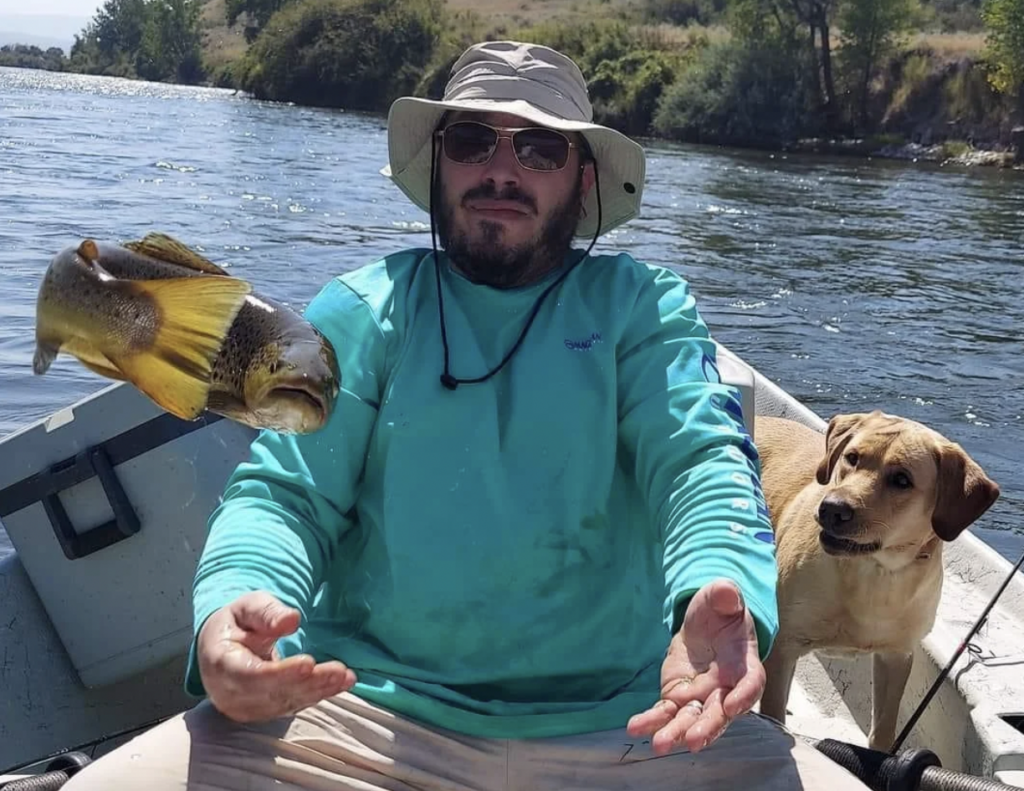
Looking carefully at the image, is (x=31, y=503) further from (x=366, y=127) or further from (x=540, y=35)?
(x=540, y=35)

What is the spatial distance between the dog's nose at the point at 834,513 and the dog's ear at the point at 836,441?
23cm

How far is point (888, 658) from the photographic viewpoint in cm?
347

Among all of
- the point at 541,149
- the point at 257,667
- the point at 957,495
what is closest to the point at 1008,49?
the point at 957,495

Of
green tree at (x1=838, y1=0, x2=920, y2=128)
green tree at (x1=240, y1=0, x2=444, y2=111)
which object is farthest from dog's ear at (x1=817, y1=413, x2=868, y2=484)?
green tree at (x1=240, y1=0, x2=444, y2=111)

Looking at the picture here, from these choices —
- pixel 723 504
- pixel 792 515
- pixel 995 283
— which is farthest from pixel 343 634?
pixel 995 283

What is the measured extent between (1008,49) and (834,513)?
37.5m

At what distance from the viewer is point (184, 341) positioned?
142 cm

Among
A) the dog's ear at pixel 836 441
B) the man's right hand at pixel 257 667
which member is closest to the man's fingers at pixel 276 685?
the man's right hand at pixel 257 667

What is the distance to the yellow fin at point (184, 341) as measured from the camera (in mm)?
1421

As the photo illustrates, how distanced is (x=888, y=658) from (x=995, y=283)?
1265 centimetres

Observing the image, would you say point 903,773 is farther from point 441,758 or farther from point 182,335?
point 182,335

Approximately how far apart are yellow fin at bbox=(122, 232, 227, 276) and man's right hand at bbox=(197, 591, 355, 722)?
23.1 inches

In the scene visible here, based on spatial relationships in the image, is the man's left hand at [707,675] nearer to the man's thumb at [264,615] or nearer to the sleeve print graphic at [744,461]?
the sleeve print graphic at [744,461]

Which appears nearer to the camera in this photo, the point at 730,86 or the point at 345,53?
the point at 730,86
